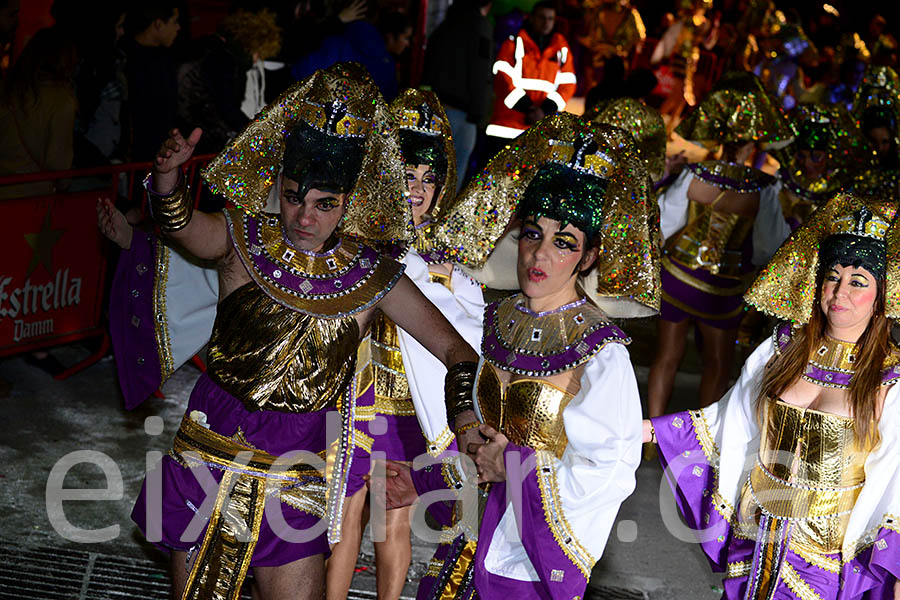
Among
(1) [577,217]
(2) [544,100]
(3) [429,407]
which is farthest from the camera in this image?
(2) [544,100]

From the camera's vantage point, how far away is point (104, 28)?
25.8ft

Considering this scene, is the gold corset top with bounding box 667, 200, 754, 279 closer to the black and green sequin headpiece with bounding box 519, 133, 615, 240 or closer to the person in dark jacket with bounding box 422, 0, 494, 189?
the black and green sequin headpiece with bounding box 519, 133, 615, 240

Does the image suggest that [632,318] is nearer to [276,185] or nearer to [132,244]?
[276,185]

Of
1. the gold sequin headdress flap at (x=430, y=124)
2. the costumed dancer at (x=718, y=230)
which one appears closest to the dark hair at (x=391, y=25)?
the costumed dancer at (x=718, y=230)

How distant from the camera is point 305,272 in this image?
3328mm

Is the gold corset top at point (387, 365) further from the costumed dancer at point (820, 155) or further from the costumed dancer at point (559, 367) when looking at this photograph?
the costumed dancer at point (820, 155)

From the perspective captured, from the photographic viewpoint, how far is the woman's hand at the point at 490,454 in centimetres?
311

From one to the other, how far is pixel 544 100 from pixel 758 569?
7.25 metres

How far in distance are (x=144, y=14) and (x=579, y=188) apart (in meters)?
4.88

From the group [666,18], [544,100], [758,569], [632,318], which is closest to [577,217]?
[632,318]

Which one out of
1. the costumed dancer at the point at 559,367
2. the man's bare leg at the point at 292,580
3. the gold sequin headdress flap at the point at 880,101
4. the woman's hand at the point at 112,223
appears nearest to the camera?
the costumed dancer at the point at 559,367

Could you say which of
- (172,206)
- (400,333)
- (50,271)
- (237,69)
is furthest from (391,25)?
(172,206)

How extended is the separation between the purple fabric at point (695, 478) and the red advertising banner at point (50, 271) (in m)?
3.79

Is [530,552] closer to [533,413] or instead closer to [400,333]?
[533,413]
